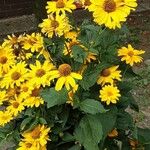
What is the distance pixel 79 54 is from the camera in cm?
Result: 246

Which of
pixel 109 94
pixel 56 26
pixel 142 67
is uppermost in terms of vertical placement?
pixel 56 26

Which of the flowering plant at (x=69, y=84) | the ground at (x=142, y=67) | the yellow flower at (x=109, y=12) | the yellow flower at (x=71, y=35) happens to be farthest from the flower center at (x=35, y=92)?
the ground at (x=142, y=67)

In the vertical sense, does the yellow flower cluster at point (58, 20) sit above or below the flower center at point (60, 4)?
below

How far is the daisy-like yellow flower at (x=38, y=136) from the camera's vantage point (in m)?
2.54

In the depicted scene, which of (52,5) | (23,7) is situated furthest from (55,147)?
(23,7)

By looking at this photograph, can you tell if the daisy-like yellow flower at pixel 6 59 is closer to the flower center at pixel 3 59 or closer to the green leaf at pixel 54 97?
the flower center at pixel 3 59

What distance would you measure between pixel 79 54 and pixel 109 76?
8.7 inches

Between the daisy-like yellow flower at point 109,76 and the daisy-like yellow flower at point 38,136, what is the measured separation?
0.40 meters

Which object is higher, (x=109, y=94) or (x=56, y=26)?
(x=56, y=26)

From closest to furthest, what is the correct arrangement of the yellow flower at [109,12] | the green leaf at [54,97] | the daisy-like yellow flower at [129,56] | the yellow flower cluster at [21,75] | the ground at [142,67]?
the yellow flower at [109,12]
the green leaf at [54,97]
the yellow flower cluster at [21,75]
the daisy-like yellow flower at [129,56]
the ground at [142,67]

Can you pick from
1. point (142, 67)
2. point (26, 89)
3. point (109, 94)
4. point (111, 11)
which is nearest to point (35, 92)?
point (26, 89)

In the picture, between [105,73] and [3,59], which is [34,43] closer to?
[3,59]

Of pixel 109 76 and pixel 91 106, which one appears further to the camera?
pixel 109 76

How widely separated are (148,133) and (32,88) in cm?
98
